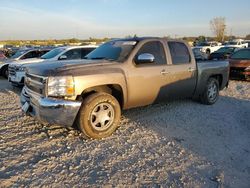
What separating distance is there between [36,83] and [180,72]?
3.19 meters

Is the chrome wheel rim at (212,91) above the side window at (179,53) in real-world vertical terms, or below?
below

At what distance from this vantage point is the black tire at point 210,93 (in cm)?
774

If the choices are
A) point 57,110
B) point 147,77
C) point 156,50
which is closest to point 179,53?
point 156,50

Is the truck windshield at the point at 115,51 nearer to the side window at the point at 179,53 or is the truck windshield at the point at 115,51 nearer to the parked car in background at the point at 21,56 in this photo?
the side window at the point at 179,53

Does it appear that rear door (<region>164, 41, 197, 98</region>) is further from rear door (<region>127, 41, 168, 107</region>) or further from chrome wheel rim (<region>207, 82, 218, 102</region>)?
chrome wheel rim (<region>207, 82, 218, 102</region>)

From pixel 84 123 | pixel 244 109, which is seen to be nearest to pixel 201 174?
pixel 84 123

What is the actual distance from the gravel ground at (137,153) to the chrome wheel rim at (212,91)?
1.02 meters

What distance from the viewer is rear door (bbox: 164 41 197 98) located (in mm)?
6477

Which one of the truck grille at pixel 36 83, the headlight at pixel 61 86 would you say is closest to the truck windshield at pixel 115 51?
the headlight at pixel 61 86

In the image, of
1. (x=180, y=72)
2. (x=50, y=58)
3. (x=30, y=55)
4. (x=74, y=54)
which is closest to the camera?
(x=180, y=72)

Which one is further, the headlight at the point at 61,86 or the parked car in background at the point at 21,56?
the parked car in background at the point at 21,56

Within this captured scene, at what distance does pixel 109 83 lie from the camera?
5289mm

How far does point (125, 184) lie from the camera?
3.57 m

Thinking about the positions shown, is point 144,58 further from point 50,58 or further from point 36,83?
point 50,58
